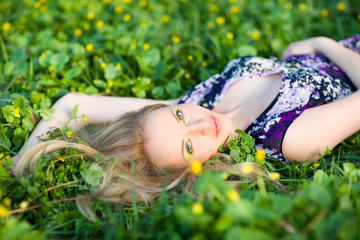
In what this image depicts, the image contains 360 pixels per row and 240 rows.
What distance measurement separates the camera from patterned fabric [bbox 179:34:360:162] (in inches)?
83.1

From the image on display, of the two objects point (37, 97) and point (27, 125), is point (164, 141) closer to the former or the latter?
point (27, 125)

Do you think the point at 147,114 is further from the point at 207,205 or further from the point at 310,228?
the point at 310,228

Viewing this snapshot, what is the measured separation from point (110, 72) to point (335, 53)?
5.83 ft

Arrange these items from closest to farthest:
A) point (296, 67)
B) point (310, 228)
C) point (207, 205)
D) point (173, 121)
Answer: point (310, 228) < point (207, 205) < point (173, 121) < point (296, 67)

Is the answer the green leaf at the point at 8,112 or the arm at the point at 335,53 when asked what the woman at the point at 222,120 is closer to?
the arm at the point at 335,53

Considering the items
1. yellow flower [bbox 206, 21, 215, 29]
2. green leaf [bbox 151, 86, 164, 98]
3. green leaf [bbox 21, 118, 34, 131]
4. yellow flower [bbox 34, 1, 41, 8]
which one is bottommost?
green leaf [bbox 21, 118, 34, 131]

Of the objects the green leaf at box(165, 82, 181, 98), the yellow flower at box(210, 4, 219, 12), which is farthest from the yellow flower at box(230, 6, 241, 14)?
the green leaf at box(165, 82, 181, 98)

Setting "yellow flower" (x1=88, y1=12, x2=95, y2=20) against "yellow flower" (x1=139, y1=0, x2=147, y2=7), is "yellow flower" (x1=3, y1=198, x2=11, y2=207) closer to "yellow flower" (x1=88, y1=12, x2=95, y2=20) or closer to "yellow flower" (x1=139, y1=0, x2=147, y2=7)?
"yellow flower" (x1=88, y1=12, x2=95, y2=20)

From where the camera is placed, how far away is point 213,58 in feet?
10.3

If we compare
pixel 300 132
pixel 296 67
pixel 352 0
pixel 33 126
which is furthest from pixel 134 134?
pixel 352 0

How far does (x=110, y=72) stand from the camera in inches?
112

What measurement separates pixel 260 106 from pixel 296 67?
53cm

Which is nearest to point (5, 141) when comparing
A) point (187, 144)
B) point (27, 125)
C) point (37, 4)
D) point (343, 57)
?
point (27, 125)

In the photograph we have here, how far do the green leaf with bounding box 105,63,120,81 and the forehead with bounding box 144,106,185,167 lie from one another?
991mm
